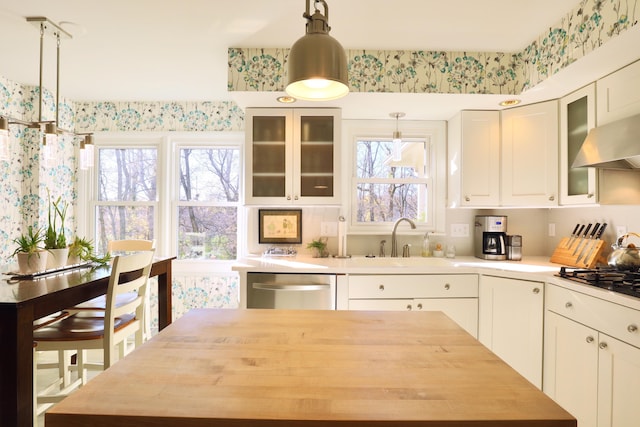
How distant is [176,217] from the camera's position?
3.71m

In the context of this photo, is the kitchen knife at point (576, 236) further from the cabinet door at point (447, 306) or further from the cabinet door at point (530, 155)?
the cabinet door at point (447, 306)

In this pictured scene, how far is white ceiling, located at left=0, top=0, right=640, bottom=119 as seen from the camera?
201cm

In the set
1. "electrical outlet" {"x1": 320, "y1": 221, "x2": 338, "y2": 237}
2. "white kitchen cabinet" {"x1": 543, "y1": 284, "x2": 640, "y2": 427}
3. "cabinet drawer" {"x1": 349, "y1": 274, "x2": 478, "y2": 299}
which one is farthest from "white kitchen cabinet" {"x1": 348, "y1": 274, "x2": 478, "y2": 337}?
"electrical outlet" {"x1": 320, "y1": 221, "x2": 338, "y2": 237}

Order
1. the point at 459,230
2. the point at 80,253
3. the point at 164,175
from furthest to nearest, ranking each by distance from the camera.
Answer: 1. the point at 164,175
2. the point at 459,230
3. the point at 80,253

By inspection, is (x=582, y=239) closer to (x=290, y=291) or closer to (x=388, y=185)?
(x=388, y=185)

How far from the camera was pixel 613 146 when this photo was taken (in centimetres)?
197

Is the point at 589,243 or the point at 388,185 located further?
the point at 388,185

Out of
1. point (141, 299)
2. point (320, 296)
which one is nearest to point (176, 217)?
point (141, 299)

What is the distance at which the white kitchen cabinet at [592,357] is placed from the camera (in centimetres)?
166

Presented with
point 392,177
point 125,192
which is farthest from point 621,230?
point 125,192

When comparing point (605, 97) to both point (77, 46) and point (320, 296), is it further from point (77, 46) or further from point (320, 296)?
point (77, 46)

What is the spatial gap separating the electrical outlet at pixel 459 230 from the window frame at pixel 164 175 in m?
2.00

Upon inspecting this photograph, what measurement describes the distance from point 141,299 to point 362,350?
180cm

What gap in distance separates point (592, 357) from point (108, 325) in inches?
99.8
